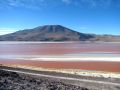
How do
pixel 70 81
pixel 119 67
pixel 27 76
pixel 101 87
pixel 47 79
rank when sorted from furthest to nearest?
1. pixel 119 67
2. pixel 27 76
3. pixel 47 79
4. pixel 70 81
5. pixel 101 87

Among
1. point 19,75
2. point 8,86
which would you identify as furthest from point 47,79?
point 8,86

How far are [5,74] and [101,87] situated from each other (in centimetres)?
539

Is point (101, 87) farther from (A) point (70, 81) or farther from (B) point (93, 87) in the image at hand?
(A) point (70, 81)

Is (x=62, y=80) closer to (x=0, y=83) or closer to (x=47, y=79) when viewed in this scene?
(x=47, y=79)

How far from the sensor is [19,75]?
A: 13000 mm

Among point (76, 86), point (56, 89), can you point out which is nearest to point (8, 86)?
point (56, 89)

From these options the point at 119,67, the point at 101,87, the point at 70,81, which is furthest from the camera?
the point at 119,67

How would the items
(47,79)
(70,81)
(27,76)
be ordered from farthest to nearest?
(27,76)
(47,79)
(70,81)

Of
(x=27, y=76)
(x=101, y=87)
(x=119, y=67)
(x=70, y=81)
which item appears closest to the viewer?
(x=101, y=87)

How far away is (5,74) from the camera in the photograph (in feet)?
42.4

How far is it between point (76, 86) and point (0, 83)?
9.32 ft

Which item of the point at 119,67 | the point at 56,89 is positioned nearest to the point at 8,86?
the point at 56,89

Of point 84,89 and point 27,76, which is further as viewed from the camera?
point 27,76

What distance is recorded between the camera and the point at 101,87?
9.38 m
